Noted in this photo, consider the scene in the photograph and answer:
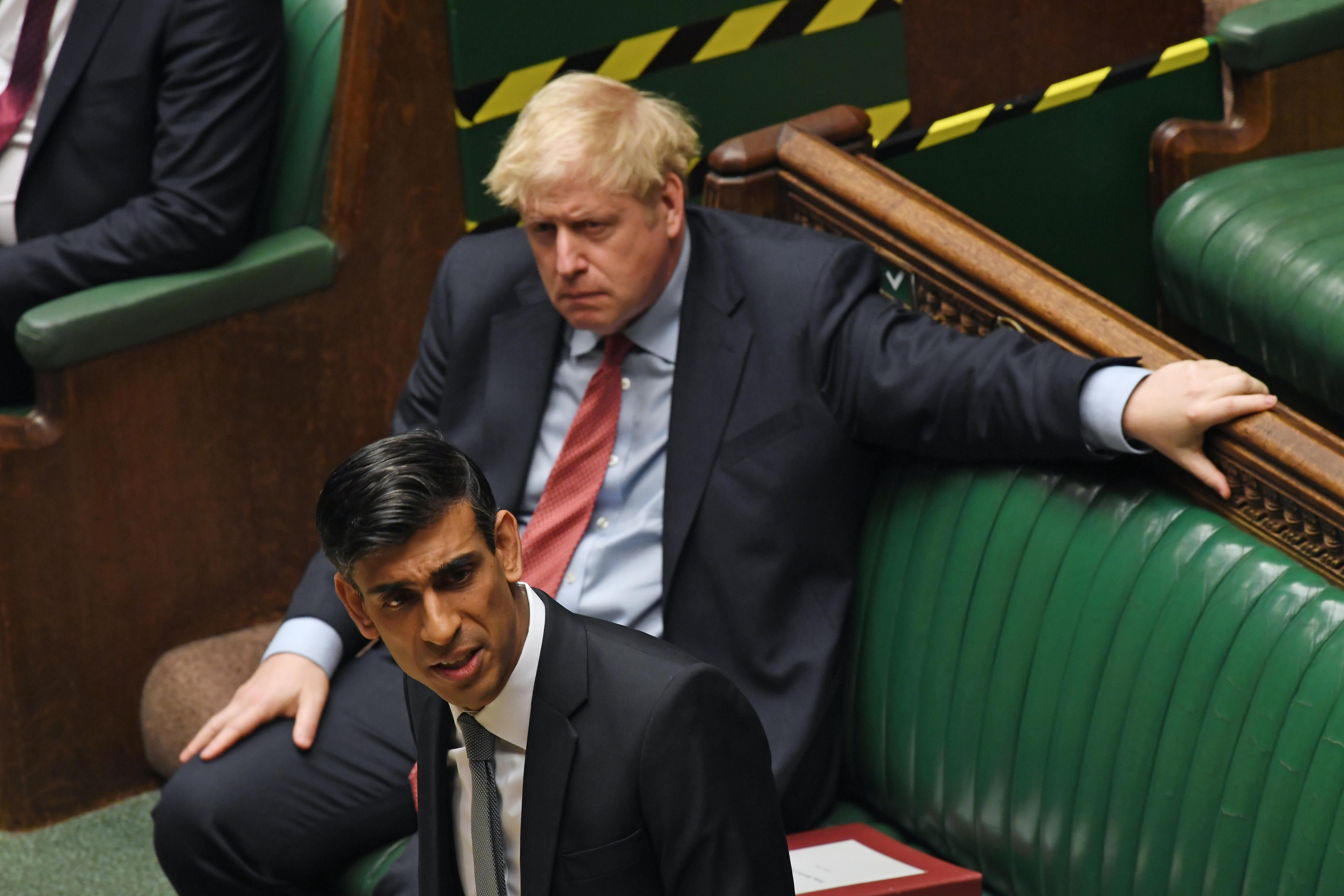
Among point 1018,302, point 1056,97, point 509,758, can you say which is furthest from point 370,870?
point 1056,97

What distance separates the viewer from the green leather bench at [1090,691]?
152cm

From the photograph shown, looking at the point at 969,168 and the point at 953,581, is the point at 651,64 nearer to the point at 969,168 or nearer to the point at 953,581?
the point at 969,168

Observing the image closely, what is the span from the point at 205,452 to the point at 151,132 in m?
0.49

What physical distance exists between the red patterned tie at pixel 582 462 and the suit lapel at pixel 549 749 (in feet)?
2.15

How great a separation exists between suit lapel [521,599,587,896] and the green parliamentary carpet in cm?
114

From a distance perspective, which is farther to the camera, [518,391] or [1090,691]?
[518,391]

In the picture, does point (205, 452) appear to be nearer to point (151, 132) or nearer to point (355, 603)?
point (151, 132)

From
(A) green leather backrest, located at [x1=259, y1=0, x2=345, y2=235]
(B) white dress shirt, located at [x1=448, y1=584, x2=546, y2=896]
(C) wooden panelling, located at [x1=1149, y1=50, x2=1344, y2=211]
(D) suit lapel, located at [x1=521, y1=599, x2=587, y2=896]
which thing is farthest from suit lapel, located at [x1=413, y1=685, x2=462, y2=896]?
(C) wooden panelling, located at [x1=1149, y1=50, x2=1344, y2=211]

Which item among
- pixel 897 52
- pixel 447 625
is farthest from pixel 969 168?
pixel 447 625

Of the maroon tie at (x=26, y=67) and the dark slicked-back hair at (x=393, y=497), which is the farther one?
the maroon tie at (x=26, y=67)

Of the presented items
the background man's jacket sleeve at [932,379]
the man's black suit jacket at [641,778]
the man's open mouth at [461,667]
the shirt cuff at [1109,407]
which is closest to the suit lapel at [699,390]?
the background man's jacket sleeve at [932,379]

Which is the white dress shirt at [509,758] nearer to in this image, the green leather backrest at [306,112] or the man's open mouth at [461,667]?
the man's open mouth at [461,667]

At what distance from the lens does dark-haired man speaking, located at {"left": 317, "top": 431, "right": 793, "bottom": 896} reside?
128cm

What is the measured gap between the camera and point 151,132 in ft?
8.25
